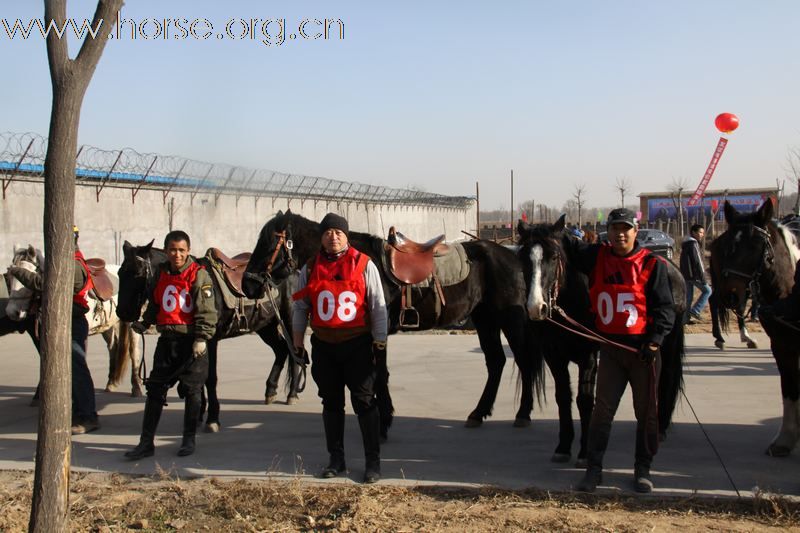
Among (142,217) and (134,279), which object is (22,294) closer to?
(134,279)

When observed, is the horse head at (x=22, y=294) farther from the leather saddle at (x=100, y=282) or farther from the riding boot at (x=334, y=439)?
the riding boot at (x=334, y=439)

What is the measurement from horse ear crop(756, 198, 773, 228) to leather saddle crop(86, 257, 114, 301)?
643cm

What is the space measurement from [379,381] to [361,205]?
2350 centimetres

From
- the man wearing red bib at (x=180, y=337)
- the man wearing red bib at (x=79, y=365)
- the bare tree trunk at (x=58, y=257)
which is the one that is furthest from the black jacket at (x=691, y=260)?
the bare tree trunk at (x=58, y=257)

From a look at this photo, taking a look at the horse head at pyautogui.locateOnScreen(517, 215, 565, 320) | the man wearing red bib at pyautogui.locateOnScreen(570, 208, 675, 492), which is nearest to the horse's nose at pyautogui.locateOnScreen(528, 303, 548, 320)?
the horse head at pyautogui.locateOnScreen(517, 215, 565, 320)

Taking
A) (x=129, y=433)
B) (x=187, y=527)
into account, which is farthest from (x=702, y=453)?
(x=129, y=433)

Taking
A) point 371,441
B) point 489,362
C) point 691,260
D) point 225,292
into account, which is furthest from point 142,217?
point 371,441

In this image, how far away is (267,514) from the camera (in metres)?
4.71

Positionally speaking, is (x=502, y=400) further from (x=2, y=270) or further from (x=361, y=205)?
(x=361, y=205)

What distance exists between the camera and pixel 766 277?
572 cm

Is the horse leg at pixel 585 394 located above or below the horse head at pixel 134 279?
below

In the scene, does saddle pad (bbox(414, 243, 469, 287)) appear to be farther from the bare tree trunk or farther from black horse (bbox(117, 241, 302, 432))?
the bare tree trunk

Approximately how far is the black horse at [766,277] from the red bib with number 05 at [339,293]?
9.02ft

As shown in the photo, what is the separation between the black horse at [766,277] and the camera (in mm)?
5637
